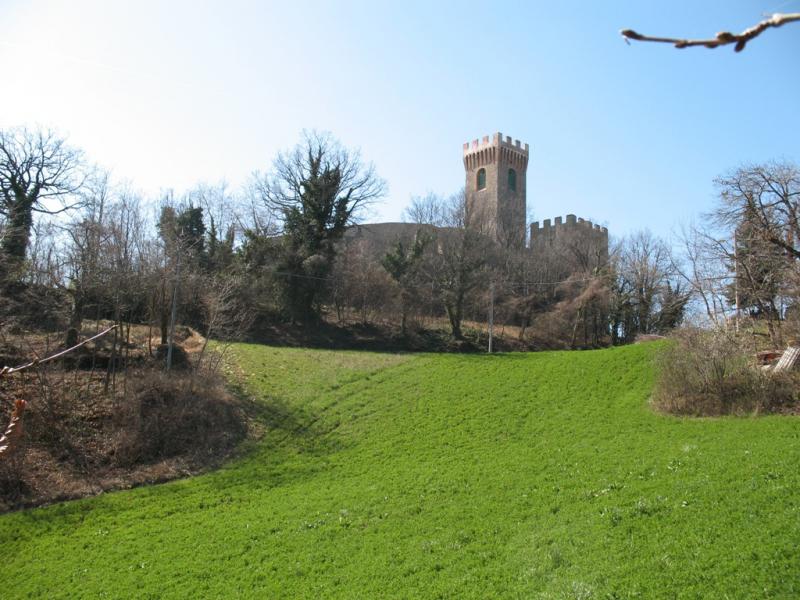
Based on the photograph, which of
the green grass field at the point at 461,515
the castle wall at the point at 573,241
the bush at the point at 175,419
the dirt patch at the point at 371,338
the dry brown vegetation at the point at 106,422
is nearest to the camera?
the green grass field at the point at 461,515

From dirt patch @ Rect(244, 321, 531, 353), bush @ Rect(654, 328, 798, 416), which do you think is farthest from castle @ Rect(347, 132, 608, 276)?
bush @ Rect(654, 328, 798, 416)

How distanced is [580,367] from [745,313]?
6.92m

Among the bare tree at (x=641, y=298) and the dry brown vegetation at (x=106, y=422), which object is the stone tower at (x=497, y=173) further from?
the dry brown vegetation at (x=106, y=422)

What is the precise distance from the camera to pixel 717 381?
19219mm

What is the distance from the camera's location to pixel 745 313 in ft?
74.4

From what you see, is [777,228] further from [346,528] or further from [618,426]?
[346,528]

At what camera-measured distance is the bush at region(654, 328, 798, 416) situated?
59.1 ft

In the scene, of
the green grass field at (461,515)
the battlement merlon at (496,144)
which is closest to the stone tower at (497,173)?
the battlement merlon at (496,144)

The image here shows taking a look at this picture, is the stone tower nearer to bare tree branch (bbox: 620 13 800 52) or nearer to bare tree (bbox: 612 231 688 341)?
bare tree (bbox: 612 231 688 341)

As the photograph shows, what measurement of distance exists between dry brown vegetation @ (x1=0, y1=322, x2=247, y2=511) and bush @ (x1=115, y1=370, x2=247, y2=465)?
0.11 ft

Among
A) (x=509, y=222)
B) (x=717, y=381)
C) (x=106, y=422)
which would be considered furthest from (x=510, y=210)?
(x=106, y=422)

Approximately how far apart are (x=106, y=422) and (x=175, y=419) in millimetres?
2259

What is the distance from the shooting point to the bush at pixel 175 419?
20.2 metres

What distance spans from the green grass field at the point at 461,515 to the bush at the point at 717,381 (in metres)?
1.14
